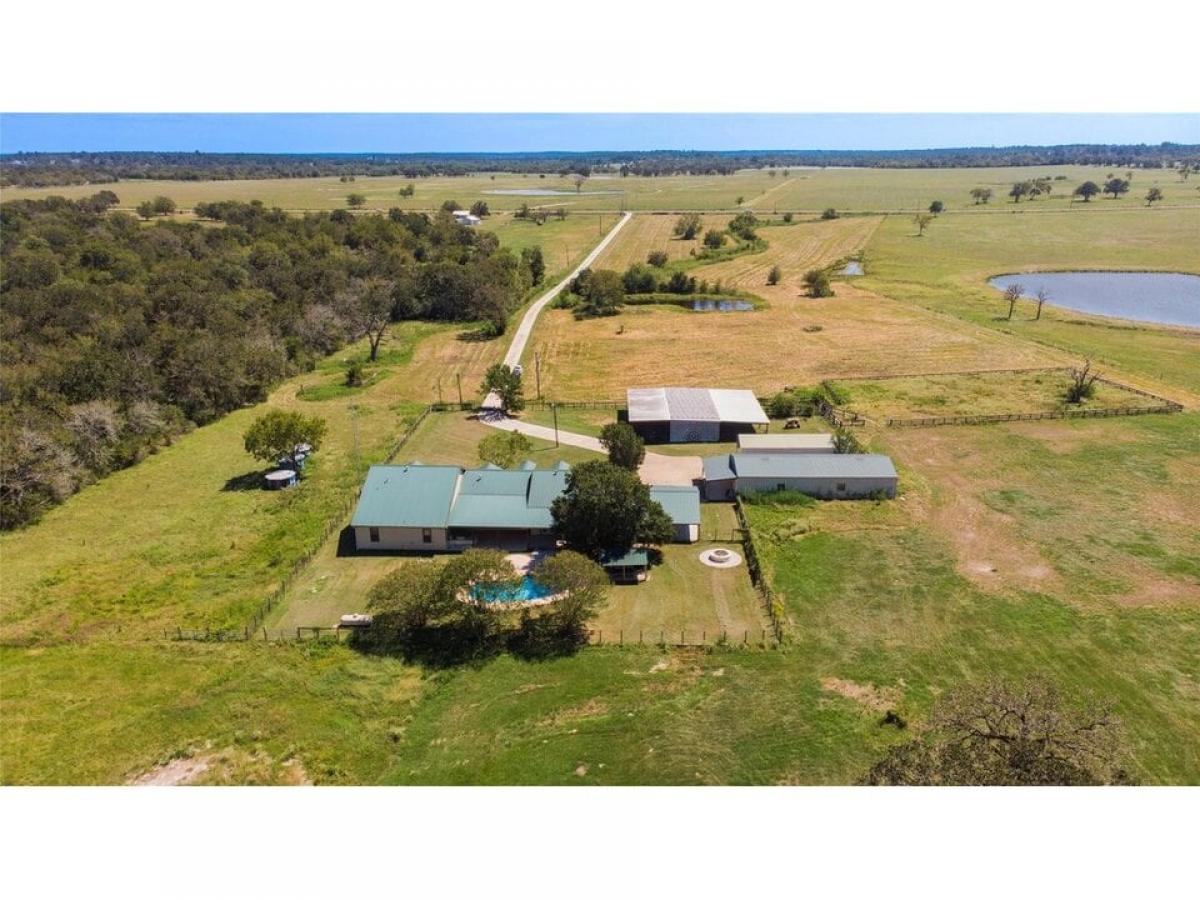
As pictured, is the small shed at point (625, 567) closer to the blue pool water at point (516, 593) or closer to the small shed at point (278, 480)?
the blue pool water at point (516, 593)

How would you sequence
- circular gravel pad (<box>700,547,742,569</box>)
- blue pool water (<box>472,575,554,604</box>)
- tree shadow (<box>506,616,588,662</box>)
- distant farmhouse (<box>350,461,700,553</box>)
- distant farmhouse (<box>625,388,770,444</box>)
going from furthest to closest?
distant farmhouse (<box>625,388,770,444</box>) → distant farmhouse (<box>350,461,700,553</box>) → circular gravel pad (<box>700,547,742,569</box>) → blue pool water (<box>472,575,554,604</box>) → tree shadow (<box>506,616,588,662</box>)

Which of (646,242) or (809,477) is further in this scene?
(646,242)

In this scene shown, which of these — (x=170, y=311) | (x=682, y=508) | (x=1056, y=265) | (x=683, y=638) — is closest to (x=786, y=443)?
(x=682, y=508)

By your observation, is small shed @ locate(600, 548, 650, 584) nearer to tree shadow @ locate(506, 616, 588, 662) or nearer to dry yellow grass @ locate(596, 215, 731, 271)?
tree shadow @ locate(506, 616, 588, 662)

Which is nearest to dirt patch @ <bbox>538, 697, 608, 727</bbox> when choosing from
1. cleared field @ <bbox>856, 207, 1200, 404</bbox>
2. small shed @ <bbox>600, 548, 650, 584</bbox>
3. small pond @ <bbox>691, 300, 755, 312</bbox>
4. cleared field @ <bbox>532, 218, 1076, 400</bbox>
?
small shed @ <bbox>600, 548, 650, 584</bbox>

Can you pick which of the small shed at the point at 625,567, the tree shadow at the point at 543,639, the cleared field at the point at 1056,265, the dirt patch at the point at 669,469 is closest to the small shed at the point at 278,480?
the dirt patch at the point at 669,469

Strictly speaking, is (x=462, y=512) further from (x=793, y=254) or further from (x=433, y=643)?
(x=793, y=254)

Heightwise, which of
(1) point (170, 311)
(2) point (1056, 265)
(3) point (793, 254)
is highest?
(2) point (1056, 265)
